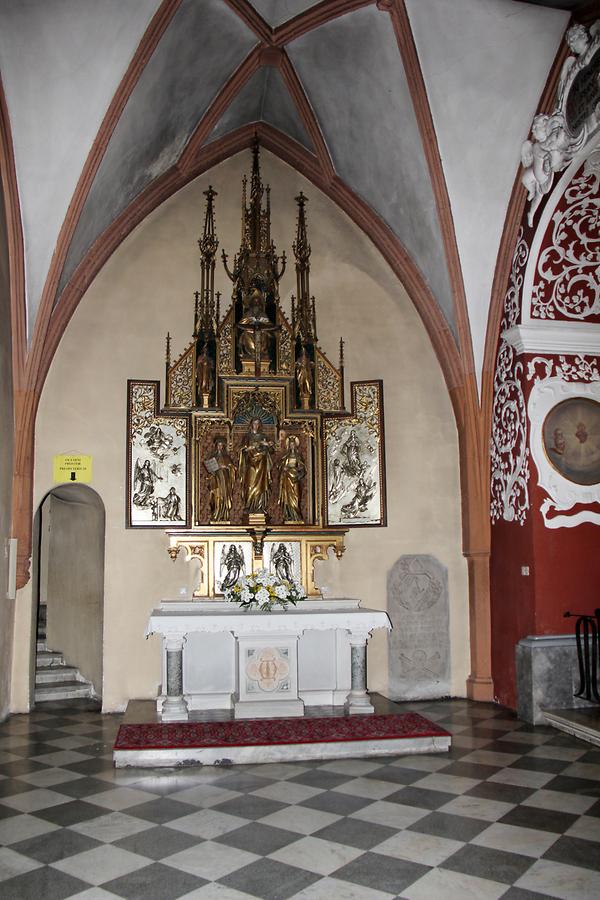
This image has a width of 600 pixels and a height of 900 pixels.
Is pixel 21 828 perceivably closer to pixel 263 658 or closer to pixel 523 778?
pixel 263 658

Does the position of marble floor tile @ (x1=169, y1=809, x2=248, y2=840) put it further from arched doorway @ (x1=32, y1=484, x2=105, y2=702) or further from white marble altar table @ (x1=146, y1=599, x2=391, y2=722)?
arched doorway @ (x1=32, y1=484, x2=105, y2=702)

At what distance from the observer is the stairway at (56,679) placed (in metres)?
10.6

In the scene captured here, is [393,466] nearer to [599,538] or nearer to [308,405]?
[308,405]

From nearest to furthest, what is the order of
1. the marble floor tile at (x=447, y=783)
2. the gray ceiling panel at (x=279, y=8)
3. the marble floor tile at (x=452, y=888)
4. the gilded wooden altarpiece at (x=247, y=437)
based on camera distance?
the marble floor tile at (x=452, y=888), the marble floor tile at (x=447, y=783), the gray ceiling panel at (x=279, y=8), the gilded wooden altarpiece at (x=247, y=437)

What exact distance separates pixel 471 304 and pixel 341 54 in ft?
10.8

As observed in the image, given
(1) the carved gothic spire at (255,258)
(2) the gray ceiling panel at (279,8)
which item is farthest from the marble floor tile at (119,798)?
(2) the gray ceiling panel at (279,8)

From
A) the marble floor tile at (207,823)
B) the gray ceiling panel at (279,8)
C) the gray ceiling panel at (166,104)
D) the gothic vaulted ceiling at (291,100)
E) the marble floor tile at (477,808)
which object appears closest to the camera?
the marble floor tile at (207,823)

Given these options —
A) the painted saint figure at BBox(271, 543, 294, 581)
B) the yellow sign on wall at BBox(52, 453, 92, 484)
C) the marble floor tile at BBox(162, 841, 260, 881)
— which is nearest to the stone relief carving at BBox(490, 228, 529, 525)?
the painted saint figure at BBox(271, 543, 294, 581)

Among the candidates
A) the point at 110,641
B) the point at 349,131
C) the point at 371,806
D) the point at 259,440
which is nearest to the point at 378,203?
the point at 349,131

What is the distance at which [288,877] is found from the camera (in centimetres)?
464

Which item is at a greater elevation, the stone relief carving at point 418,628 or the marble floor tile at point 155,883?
the stone relief carving at point 418,628

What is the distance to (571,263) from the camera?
941cm

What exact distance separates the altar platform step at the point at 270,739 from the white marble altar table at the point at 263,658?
0.27 meters

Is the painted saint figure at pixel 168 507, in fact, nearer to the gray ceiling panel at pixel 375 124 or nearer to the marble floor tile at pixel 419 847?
the gray ceiling panel at pixel 375 124
